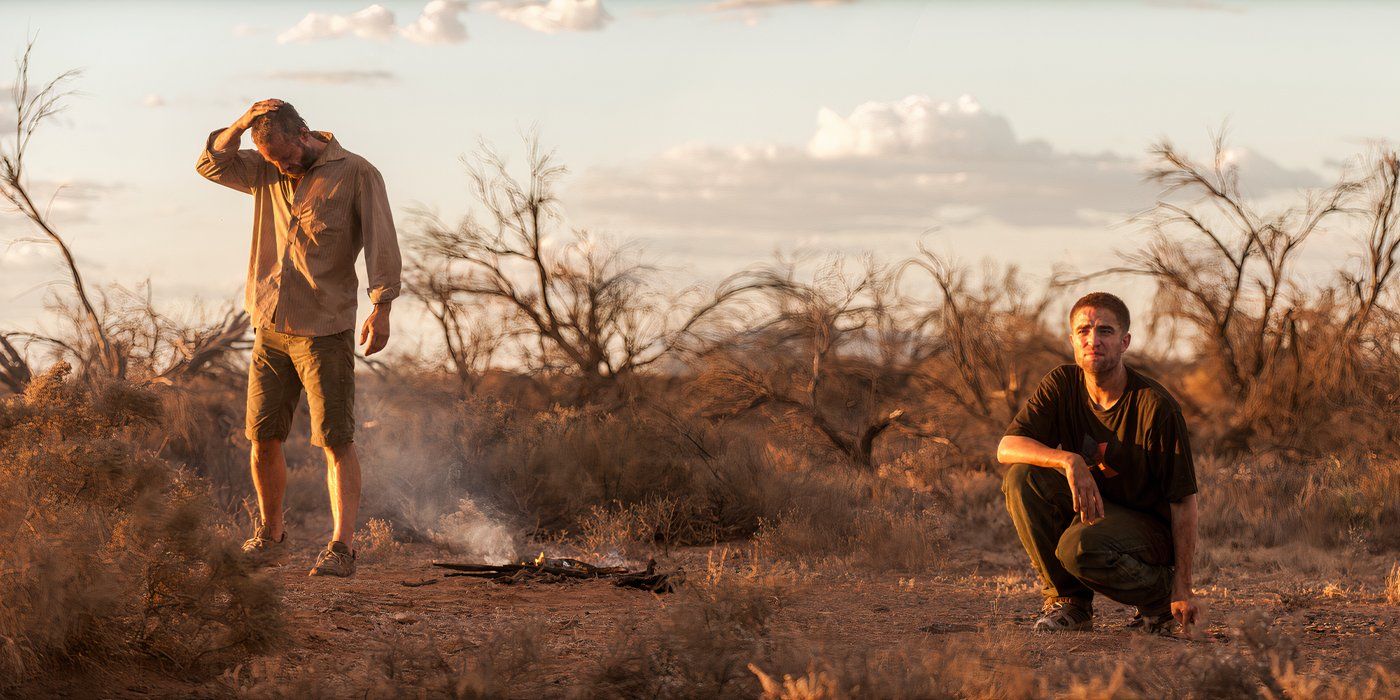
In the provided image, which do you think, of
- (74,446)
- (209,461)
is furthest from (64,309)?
(74,446)

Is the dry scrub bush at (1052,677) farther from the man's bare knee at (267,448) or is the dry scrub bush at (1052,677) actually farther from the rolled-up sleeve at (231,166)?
the rolled-up sleeve at (231,166)

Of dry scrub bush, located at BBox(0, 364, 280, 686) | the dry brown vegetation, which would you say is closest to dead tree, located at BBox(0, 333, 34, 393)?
the dry brown vegetation

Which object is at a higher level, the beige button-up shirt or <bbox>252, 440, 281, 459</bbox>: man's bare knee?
the beige button-up shirt

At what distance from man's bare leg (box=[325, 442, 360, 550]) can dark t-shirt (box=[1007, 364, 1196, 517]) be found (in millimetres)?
3223

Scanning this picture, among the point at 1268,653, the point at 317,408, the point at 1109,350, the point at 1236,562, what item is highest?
the point at 1109,350

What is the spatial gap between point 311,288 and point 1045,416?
3.55 metres

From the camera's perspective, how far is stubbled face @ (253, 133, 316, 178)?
647 centimetres

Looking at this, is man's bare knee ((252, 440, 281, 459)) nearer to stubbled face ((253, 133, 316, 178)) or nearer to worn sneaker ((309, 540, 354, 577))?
worn sneaker ((309, 540, 354, 577))

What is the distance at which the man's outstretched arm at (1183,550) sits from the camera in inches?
206

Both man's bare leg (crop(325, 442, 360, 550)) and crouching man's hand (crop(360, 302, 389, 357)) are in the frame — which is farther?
man's bare leg (crop(325, 442, 360, 550))

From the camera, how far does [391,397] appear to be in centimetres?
1584

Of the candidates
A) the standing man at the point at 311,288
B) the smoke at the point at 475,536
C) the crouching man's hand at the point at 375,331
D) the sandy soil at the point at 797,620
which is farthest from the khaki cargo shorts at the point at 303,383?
the smoke at the point at 475,536

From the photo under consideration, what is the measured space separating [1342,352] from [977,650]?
12.5m

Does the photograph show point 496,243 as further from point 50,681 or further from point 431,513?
point 50,681
